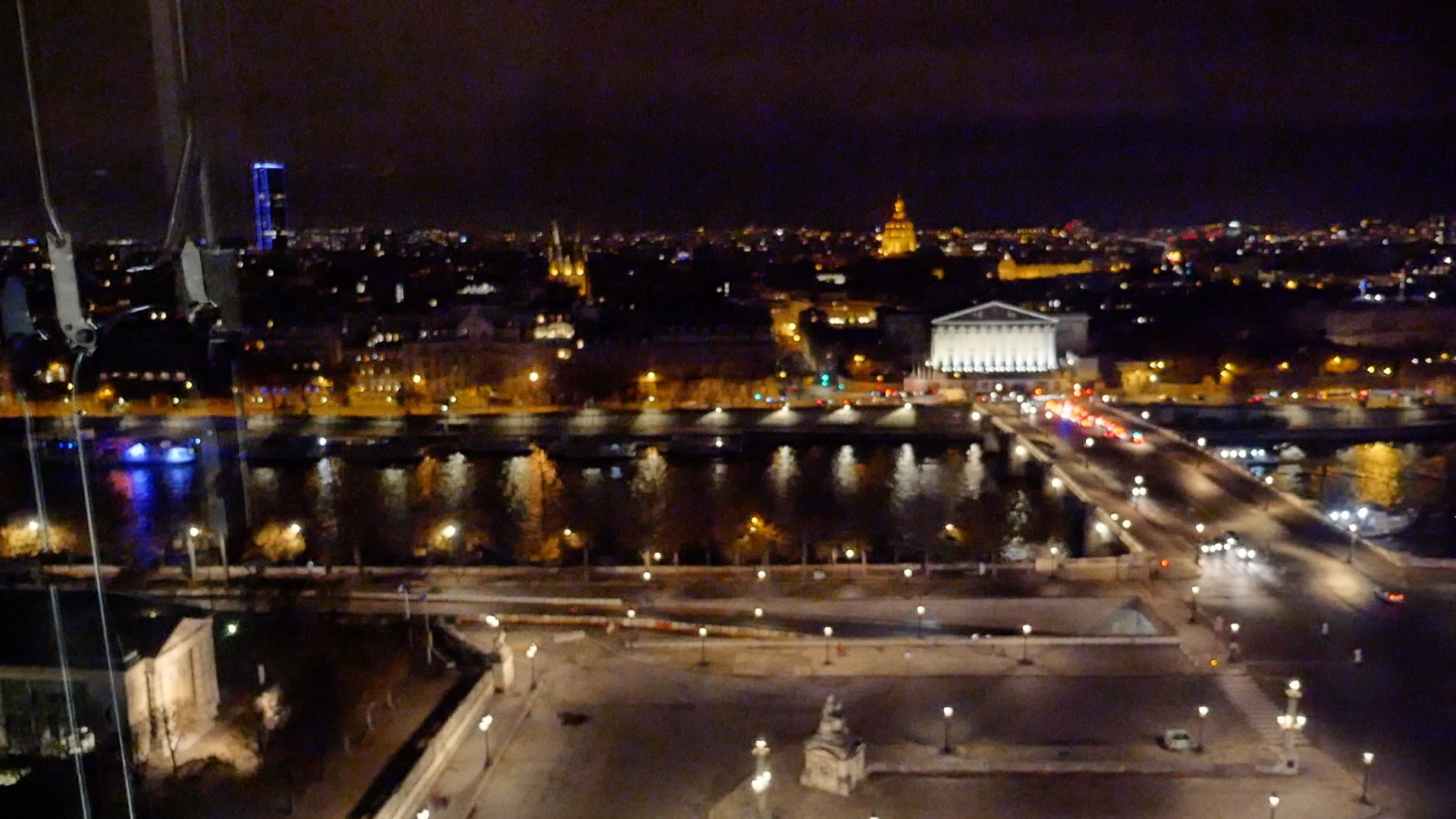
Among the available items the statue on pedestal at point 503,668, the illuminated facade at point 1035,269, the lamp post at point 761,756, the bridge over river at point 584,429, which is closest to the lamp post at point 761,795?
the lamp post at point 761,756

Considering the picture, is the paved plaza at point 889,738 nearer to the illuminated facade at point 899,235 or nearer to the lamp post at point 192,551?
the lamp post at point 192,551

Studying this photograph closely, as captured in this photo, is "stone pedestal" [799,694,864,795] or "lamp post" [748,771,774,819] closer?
"lamp post" [748,771,774,819]

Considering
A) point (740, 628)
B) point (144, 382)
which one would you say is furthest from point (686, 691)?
point (144, 382)

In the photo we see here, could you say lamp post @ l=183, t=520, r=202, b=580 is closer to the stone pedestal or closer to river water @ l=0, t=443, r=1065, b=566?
river water @ l=0, t=443, r=1065, b=566

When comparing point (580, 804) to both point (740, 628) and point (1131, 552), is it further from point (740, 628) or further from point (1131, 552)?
point (1131, 552)

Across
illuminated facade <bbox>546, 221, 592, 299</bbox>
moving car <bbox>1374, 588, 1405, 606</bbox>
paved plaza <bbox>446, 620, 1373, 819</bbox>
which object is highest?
illuminated facade <bbox>546, 221, 592, 299</bbox>

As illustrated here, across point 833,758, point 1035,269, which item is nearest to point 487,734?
point 833,758

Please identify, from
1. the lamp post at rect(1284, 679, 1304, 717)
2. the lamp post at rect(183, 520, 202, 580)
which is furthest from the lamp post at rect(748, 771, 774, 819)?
the lamp post at rect(183, 520, 202, 580)
